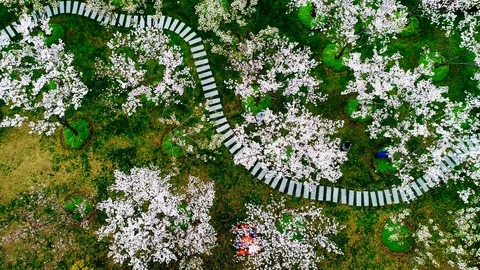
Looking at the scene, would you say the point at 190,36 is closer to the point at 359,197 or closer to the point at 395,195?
the point at 359,197

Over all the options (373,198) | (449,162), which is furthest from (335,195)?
(449,162)

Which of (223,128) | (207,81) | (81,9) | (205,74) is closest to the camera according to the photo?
(223,128)

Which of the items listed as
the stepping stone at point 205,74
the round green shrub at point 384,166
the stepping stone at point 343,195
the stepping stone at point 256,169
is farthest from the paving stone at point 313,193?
the stepping stone at point 205,74

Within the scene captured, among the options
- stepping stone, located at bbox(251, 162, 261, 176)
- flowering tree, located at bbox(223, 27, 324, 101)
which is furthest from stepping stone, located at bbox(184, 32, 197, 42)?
stepping stone, located at bbox(251, 162, 261, 176)

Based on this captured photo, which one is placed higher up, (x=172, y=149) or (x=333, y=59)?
(x=333, y=59)

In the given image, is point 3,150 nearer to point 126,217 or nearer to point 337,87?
point 126,217

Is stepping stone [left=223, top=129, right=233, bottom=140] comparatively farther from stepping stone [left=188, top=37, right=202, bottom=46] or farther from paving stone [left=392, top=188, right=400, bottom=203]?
paving stone [left=392, top=188, right=400, bottom=203]

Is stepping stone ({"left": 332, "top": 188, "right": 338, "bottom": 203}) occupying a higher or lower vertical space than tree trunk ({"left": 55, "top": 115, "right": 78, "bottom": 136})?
lower
